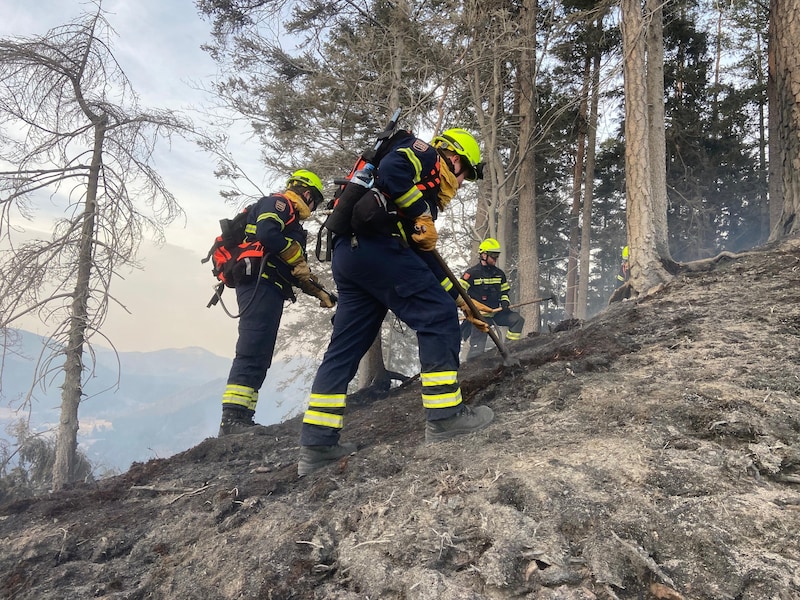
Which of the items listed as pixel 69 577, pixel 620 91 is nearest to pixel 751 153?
pixel 620 91

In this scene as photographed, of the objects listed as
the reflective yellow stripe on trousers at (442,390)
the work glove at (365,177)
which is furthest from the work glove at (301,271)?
the reflective yellow stripe on trousers at (442,390)

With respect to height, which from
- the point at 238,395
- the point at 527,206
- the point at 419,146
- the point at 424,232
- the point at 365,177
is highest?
the point at 527,206

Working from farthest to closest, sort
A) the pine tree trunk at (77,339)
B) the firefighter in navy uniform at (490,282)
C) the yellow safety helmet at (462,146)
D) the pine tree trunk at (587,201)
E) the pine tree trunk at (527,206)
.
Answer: the pine tree trunk at (587,201)
the pine tree trunk at (527,206)
the firefighter in navy uniform at (490,282)
the pine tree trunk at (77,339)
the yellow safety helmet at (462,146)

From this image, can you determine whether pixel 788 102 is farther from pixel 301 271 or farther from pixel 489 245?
pixel 301 271

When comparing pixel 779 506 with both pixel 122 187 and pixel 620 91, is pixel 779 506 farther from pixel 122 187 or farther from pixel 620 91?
pixel 620 91

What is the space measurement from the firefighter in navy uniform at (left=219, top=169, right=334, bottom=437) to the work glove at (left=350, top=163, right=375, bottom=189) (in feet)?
5.16

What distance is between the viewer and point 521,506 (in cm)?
176

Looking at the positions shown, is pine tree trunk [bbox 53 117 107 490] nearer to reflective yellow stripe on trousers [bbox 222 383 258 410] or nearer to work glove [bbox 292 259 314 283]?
reflective yellow stripe on trousers [bbox 222 383 258 410]

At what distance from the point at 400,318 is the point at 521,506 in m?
1.30

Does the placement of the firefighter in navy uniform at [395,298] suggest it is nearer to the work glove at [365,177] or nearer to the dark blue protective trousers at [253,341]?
the work glove at [365,177]

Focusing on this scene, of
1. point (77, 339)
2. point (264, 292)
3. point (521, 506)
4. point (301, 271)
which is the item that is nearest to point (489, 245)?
point (301, 271)

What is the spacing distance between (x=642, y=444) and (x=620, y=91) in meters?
12.0

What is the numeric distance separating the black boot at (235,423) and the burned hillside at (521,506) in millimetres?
762

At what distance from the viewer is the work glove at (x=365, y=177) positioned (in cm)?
272
